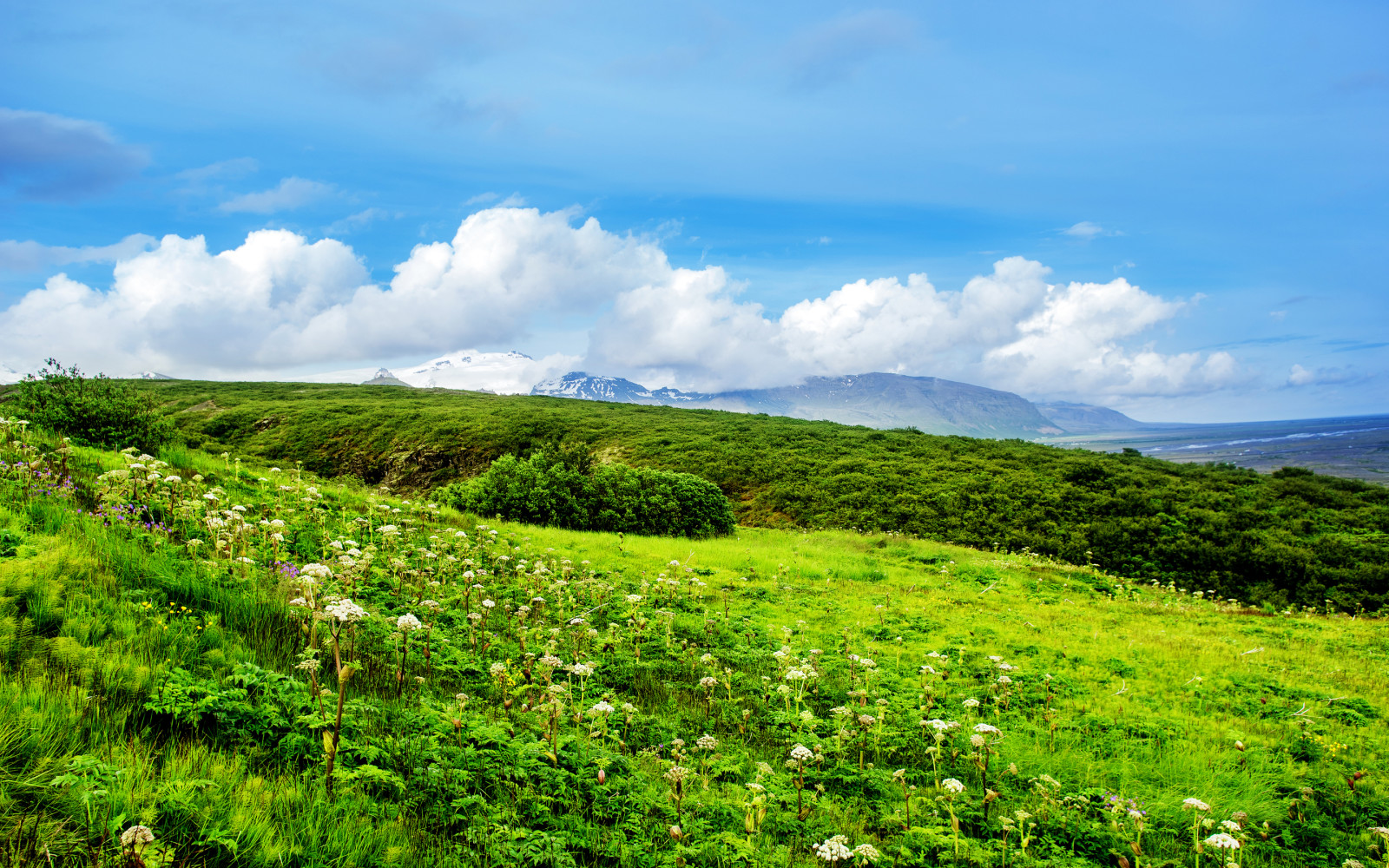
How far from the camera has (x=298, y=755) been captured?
381cm

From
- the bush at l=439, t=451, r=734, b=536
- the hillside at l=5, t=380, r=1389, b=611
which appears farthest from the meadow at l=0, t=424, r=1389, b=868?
the hillside at l=5, t=380, r=1389, b=611

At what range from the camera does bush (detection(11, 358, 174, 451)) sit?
13.0 m

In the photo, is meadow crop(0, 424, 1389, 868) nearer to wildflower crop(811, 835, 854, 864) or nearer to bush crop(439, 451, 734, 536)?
wildflower crop(811, 835, 854, 864)

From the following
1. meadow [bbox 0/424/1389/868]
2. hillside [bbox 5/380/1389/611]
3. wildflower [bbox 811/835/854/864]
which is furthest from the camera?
hillside [bbox 5/380/1389/611]

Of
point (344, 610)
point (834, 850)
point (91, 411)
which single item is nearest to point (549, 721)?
point (344, 610)

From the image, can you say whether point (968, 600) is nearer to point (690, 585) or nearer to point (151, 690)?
point (690, 585)

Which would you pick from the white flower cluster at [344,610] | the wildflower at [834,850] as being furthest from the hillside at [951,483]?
the wildflower at [834,850]

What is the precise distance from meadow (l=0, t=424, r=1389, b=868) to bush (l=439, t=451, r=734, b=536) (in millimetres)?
8565

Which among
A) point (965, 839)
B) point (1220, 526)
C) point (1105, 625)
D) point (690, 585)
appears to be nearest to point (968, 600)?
point (1105, 625)

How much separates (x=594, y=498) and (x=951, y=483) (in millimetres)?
19399

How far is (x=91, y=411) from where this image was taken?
536 inches

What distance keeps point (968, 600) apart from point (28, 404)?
23.2 metres

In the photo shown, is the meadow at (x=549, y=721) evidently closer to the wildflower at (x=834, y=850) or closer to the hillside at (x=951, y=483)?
the wildflower at (x=834, y=850)

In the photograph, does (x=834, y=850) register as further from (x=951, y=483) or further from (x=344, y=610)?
(x=951, y=483)
